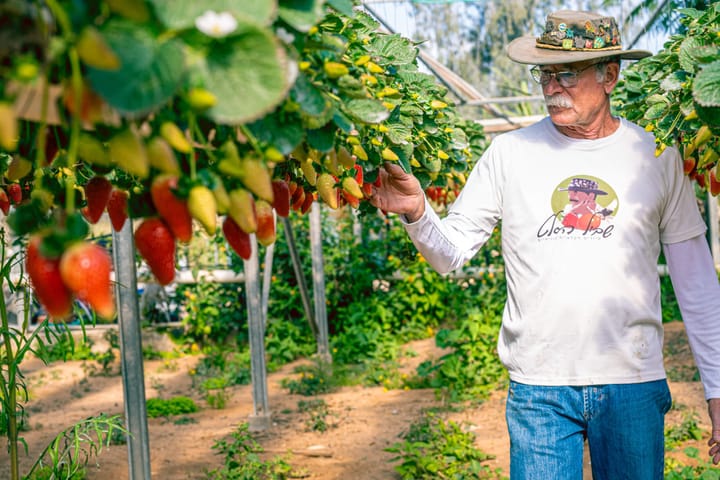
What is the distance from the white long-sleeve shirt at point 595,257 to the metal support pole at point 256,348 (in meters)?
2.92

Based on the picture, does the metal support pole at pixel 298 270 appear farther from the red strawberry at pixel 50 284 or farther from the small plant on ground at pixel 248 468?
the red strawberry at pixel 50 284

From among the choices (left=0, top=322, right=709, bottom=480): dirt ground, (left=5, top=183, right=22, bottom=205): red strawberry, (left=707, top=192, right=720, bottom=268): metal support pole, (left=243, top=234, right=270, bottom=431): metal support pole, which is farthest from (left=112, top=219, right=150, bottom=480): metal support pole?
(left=707, top=192, right=720, bottom=268): metal support pole

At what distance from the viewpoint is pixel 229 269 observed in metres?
→ 7.43

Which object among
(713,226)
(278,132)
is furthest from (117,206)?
(713,226)

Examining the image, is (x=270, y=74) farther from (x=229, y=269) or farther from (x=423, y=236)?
(x=229, y=269)

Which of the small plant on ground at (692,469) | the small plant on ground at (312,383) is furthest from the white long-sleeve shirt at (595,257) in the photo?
the small plant on ground at (312,383)

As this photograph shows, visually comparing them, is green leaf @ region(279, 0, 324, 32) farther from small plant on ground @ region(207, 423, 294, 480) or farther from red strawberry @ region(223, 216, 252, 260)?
small plant on ground @ region(207, 423, 294, 480)

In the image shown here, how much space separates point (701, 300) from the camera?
2.00m

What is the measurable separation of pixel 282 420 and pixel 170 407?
30.7 inches

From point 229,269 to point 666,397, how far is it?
18.9 feet

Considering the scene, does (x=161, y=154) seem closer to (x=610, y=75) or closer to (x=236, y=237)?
(x=236, y=237)

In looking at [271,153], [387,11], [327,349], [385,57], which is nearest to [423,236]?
[385,57]

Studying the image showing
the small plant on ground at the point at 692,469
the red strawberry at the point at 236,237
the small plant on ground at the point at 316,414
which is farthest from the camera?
the small plant on ground at the point at 316,414

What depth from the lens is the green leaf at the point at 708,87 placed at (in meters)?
1.09
